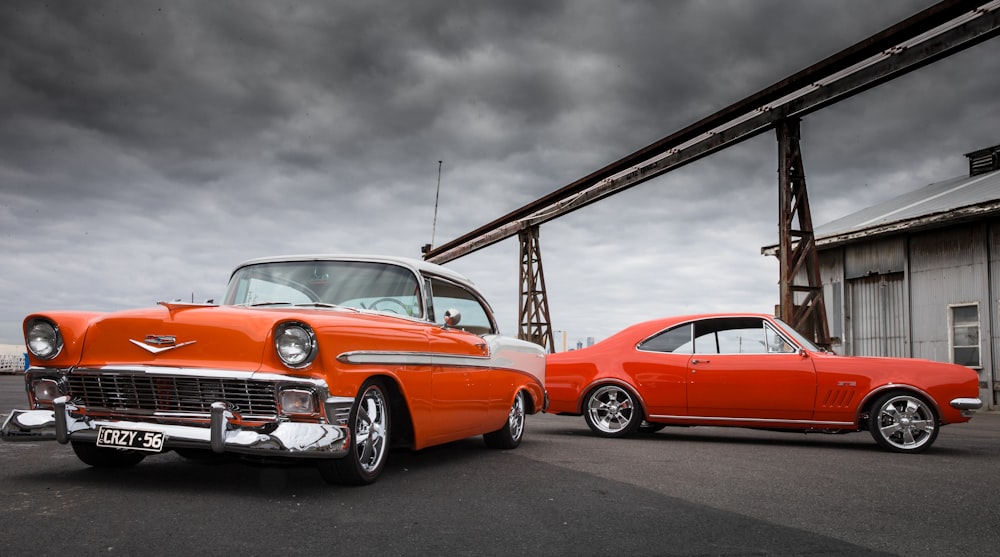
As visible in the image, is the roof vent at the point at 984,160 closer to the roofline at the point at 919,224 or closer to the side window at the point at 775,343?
the roofline at the point at 919,224

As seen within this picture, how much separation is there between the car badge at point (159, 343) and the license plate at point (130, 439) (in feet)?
1.65

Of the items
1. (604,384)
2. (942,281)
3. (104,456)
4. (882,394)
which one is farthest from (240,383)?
(942,281)

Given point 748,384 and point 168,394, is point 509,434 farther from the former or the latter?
point 168,394

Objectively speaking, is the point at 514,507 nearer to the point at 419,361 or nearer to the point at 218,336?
the point at 419,361

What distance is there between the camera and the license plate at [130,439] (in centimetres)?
479

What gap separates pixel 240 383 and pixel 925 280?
1797cm

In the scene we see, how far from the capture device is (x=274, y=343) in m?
4.93

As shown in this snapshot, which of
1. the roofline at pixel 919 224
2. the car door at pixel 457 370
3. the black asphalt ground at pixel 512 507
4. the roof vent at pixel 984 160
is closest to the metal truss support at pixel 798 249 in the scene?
the roofline at pixel 919 224

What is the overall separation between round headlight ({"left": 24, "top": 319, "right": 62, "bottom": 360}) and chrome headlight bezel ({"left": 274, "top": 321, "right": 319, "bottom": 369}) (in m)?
1.53

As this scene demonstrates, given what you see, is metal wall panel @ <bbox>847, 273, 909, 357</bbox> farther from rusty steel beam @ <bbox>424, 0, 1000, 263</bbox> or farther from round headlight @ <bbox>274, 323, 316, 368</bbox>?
round headlight @ <bbox>274, 323, 316, 368</bbox>

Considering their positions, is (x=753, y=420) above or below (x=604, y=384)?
below

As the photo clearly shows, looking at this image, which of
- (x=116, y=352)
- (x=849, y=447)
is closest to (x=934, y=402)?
(x=849, y=447)

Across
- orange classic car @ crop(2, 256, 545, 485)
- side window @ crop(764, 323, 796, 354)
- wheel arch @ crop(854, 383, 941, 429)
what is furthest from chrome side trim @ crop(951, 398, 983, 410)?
orange classic car @ crop(2, 256, 545, 485)

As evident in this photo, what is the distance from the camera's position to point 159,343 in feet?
16.6
